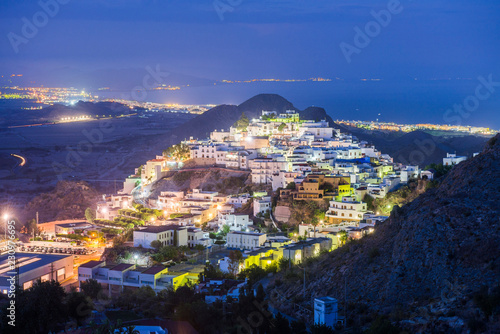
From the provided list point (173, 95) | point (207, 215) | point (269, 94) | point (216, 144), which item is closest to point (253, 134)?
point (216, 144)

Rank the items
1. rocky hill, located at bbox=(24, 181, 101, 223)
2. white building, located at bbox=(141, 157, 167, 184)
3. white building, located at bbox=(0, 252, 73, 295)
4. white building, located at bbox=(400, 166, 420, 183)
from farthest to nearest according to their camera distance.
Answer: white building, located at bbox=(141, 157, 167, 184) < rocky hill, located at bbox=(24, 181, 101, 223) < white building, located at bbox=(400, 166, 420, 183) < white building, located at bbox=(0, 252, 73, 295)

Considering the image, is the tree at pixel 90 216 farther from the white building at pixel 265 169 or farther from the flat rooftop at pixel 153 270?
the flat rooftop at pixel 153 270

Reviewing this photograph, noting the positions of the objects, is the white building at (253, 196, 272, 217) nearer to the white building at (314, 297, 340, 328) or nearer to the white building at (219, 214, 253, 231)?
the white building at (219, 214, 253, 231)

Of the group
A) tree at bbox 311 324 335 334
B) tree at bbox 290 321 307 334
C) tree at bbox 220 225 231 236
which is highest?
tree at bbox 311 324 335 334

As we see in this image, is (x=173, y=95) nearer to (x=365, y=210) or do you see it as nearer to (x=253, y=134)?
(x=253, y=134)

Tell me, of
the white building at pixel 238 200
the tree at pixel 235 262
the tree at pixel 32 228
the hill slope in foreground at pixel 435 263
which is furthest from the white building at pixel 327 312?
the tree at pixel 32 228

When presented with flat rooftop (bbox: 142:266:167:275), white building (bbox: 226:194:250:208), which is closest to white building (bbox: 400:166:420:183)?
white building (bbox: 226:194:250:208)

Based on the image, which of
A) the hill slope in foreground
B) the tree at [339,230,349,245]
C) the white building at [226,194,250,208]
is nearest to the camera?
the hill slope in foreground
